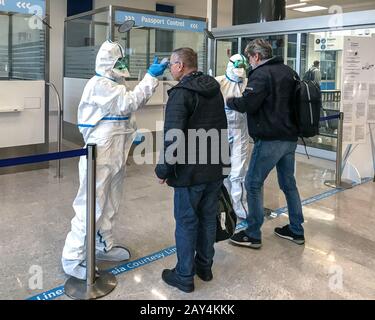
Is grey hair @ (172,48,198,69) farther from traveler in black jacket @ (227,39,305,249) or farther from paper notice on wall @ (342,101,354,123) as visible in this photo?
paper notice on wall @ (342,101,354,123)

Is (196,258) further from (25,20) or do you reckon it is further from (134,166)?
(25,20)

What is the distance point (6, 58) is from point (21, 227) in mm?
2430

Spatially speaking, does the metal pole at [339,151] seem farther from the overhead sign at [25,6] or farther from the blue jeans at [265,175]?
the overhead sign at [25,6]

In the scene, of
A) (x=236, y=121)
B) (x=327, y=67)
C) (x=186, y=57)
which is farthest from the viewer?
(x=327, y=67)

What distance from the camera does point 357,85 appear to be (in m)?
4.45

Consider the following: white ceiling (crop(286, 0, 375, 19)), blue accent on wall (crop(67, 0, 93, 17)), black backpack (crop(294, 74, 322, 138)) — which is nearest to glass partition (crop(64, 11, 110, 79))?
blue accent on wall (crop(67, 0, 93, 17))

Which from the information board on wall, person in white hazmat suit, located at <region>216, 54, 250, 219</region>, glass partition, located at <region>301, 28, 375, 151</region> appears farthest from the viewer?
glass partition, located at <region>301, 28, 375, 151</region>

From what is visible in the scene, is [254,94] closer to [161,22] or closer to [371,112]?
[371,112]

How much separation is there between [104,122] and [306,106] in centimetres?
128

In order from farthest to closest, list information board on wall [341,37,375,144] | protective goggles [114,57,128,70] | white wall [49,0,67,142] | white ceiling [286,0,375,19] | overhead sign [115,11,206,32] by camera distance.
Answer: white ceiling [286,0,375,19] → white wall [49,0,67,142] → overhead sign [115,11,206,32] → information board on wall [341,37,375,144] → protective goggles [114,57,128,70]

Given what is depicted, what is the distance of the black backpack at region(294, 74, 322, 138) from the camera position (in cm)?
267

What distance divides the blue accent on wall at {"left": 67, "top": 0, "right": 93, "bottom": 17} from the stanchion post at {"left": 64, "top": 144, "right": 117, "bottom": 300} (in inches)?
290

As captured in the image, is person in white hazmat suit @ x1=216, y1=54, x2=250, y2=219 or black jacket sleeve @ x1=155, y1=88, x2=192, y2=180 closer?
black jacket sleeve @ x1=155, y1=88, x2=192, y2=180

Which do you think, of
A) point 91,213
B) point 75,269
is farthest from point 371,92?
point 75,269
